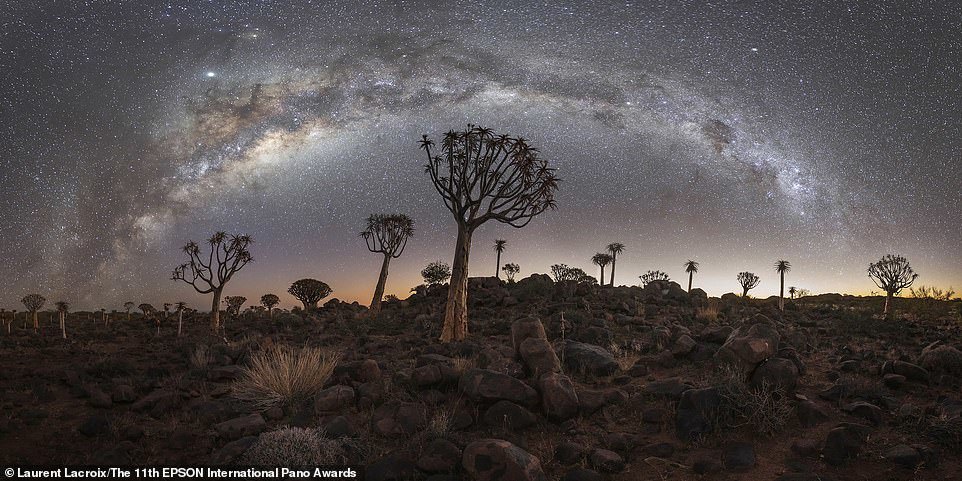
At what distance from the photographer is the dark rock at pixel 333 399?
8898mm

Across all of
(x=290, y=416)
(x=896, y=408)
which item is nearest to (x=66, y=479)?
(x=290, y=416)

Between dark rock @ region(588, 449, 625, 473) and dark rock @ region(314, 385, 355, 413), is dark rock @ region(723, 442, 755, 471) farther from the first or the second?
dark rock @ region(314, 385, 355, 413)

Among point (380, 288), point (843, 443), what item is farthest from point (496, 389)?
point (380, 288)

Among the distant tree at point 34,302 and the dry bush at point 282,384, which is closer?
the dry bush at point 282,384

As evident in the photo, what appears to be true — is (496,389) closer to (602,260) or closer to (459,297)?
(459,297)

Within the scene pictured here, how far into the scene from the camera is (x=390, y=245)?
115ft

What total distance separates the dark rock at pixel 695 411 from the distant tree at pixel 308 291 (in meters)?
35.4

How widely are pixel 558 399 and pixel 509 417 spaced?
0.95m

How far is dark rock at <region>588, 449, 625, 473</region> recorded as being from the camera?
6.61 meters

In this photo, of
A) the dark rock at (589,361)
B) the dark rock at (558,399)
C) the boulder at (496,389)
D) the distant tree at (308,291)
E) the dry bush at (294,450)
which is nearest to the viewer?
the dry bush at (294,450)

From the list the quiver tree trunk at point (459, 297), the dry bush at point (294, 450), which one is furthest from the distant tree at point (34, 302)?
the dry bush at point (294, 450)

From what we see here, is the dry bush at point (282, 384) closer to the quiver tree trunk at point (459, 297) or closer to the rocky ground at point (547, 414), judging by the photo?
the rocky ground at point (547, 414)

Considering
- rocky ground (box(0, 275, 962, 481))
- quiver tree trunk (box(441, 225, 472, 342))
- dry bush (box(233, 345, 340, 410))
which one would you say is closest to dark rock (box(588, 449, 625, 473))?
rocky ground (box(0, 275, 962, 481))

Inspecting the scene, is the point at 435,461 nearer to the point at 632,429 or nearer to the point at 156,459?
the point at 632,429
